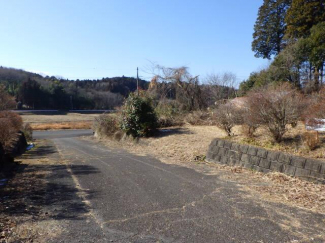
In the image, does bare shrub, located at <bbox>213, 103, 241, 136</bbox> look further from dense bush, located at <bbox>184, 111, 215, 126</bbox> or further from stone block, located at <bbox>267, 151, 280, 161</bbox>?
dense bush, located at <bbox>184, 111, 215, 126</bbox>

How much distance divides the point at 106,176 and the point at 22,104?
8690 cm

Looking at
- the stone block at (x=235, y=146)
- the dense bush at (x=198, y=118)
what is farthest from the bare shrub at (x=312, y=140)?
the dense bush at (x=198, y=118)

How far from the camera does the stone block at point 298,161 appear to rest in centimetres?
701

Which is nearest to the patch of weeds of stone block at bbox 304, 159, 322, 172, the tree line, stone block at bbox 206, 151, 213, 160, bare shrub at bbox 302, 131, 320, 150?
stone block at bbox 206, 151, 213, 160

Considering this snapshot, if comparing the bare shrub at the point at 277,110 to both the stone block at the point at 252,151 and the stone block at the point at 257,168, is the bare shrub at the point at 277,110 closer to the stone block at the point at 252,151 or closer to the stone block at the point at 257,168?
the stone block at the point at 252,151

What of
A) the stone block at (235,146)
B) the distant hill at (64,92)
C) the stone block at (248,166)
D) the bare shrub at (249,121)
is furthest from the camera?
the distant hill at (64,92)

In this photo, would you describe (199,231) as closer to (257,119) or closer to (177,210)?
(177,210)

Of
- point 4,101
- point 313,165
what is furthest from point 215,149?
point 4,101

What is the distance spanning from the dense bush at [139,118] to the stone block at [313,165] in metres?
11.9

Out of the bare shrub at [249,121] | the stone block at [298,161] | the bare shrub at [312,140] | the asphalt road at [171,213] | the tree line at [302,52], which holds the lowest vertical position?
the asphalt road at [171,213]

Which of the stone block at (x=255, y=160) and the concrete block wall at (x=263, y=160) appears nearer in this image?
the concrete block wall at (x=263, y=160)

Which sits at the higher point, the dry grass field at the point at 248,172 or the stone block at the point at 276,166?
the stone block at the point at 276,166

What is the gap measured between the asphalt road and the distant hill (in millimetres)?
66762

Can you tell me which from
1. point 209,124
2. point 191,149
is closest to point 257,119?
point 191,149
